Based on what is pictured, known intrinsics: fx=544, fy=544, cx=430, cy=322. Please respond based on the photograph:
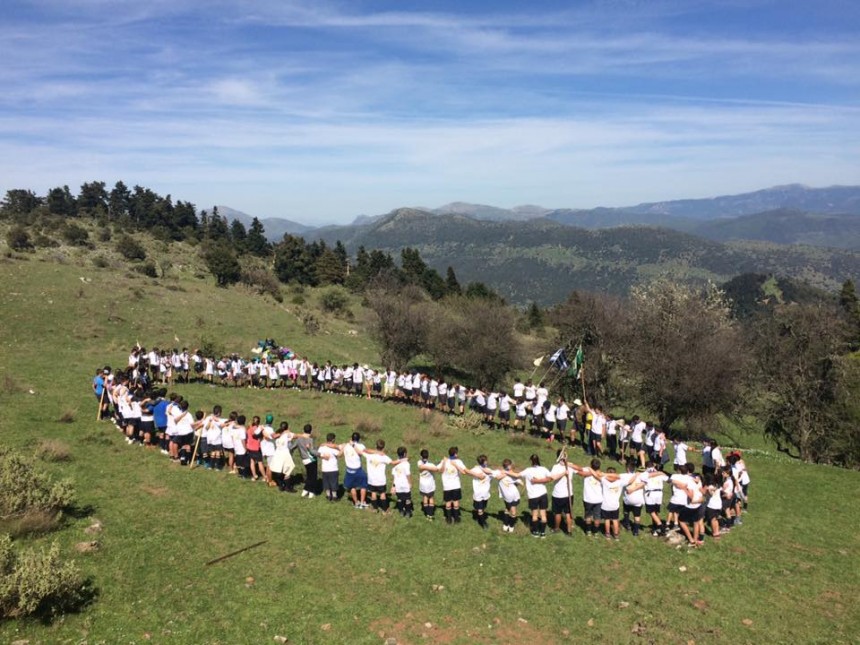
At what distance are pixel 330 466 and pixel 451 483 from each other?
302cm

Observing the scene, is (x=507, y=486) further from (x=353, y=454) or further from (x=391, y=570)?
(x=353, y=454)

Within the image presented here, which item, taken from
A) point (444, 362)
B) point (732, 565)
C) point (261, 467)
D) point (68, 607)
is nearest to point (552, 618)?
point (732, 565)

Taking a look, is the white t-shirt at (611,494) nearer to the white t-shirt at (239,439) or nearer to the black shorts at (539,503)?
the black shorts at (539,503)

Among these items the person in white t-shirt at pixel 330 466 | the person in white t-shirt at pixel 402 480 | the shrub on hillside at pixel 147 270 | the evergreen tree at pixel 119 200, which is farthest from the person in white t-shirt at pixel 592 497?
the evergreen tree at pixel 119 200

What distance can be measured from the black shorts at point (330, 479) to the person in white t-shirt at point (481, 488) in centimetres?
334

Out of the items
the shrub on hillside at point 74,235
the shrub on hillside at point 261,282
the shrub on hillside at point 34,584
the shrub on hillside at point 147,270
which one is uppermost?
the shrub on hillside at point 74,235

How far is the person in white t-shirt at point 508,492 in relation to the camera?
12.2 metres

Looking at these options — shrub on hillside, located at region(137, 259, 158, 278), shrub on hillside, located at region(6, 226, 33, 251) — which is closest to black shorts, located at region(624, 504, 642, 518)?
shrub on hillside, located at region(137, 259, 158, 278)

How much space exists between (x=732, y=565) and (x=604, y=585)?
3.13 m

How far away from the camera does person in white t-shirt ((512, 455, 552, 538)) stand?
12148 mm

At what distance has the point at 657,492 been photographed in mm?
12680

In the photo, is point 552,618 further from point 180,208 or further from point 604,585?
point 180,208

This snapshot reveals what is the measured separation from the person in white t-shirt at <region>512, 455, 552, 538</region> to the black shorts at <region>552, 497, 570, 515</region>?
1.00ft

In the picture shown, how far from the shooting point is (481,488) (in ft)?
41.0
